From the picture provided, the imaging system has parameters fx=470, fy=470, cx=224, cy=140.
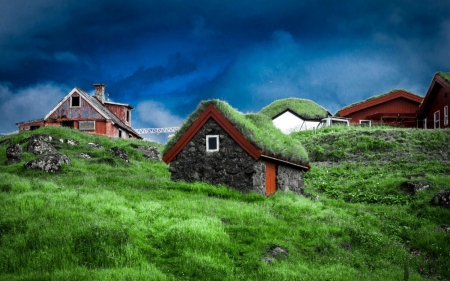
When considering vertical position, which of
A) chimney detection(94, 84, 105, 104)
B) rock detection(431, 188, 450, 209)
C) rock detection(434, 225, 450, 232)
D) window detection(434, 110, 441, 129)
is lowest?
rock detection(434, 225, 450, 232)

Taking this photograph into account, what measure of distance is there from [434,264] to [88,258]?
39.0ft

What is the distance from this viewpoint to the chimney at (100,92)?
62303 mm

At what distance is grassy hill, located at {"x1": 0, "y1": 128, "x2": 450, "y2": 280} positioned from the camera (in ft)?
44.4

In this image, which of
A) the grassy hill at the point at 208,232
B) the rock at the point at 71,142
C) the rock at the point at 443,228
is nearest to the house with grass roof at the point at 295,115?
the rock at the point at 71,142

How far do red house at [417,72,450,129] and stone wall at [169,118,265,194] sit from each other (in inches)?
1139

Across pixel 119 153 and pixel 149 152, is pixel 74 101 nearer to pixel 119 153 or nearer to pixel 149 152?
pixel 149 152

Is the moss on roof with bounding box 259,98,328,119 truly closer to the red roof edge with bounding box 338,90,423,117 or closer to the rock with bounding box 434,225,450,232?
the red roof edge with bounding box 338,90,423,117

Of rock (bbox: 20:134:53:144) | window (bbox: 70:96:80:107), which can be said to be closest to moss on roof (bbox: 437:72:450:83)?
rock (bbox: 20:134:53:144)

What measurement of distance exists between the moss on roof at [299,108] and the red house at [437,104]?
13.4 m

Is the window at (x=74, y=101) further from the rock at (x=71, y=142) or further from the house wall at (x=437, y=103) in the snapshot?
the house wall at (x=437, y=103)

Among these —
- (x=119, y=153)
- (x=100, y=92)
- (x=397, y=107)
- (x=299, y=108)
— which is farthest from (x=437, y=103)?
(x=100, y=92)

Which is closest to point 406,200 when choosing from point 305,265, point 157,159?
point 305,265

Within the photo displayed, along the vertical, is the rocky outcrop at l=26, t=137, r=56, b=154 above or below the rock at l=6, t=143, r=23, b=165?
above

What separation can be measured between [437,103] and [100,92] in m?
41.2
